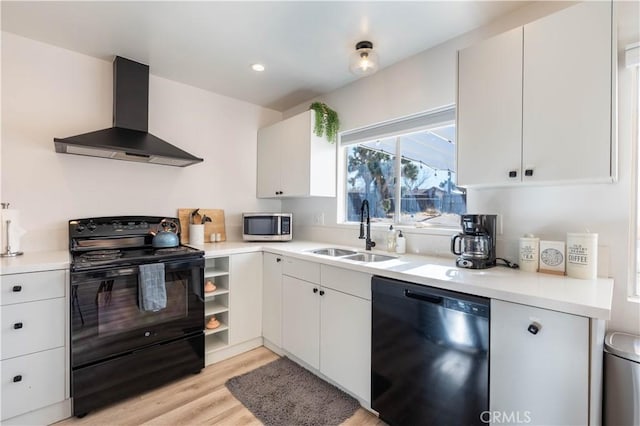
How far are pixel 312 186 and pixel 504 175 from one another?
160 cm

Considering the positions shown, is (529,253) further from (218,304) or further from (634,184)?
(218,304)

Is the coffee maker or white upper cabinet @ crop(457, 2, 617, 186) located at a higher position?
white upper cabinet @ crop(457, 2, 617, 186)

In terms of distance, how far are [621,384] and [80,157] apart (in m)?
3.59

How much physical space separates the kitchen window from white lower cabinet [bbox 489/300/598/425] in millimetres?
1061

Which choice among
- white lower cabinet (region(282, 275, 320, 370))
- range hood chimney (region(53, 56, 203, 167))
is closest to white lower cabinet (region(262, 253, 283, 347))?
white lower cabinet (region(282, 275, 320, 370))

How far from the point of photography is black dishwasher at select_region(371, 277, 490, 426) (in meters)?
1.33

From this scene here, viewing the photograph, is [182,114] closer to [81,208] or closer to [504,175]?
[81,208]

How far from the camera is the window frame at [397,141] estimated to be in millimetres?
2193

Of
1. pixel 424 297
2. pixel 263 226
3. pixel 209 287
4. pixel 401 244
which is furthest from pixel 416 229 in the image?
pixel 209 287

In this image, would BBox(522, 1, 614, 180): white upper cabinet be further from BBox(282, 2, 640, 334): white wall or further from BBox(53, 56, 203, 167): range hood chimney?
BBox(53, 56, 203, 167): range hood chimney

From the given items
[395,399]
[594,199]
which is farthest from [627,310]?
[395,399]

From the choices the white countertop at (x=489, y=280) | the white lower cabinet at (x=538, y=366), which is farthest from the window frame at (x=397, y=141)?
the white lower cabinet at (x=538, y=366)

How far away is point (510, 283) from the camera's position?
1.38 meters

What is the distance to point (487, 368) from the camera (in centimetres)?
130
